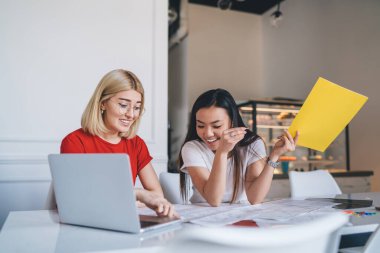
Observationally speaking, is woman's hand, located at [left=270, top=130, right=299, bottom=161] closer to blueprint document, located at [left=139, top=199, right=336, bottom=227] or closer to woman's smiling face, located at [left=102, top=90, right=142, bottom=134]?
blueprint document, located at [left=139, top=199, right=336, bottom=227]

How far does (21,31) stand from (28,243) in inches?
82.5

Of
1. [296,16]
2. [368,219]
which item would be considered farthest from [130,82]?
[296,16]

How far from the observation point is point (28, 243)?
2.71 ft

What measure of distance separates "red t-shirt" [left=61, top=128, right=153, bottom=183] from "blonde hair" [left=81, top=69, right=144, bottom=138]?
0.13 feet

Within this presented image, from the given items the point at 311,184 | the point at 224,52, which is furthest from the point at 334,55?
the point at 311,184

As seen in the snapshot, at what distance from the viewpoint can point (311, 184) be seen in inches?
88.4

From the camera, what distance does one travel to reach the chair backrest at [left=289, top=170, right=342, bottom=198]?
2.11 meters

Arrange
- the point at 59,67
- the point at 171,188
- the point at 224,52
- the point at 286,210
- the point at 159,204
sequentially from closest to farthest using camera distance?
1. the point at 159,204
2. the point at 286,210
3. the point at 171,188
4. the point at 59,67
5. the point at 224,52

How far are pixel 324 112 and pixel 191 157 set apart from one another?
63cm

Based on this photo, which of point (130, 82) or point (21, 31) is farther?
point (21, 31)

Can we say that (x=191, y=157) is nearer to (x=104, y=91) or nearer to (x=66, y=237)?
(x=104, y=91)

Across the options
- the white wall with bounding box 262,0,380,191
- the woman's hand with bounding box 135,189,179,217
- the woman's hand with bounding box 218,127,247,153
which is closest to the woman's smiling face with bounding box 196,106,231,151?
the woman's hand with bounding box 218,127,247,153

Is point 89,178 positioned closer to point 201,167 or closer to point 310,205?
point 201,167

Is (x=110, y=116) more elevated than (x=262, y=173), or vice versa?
(x=110, y=116)
